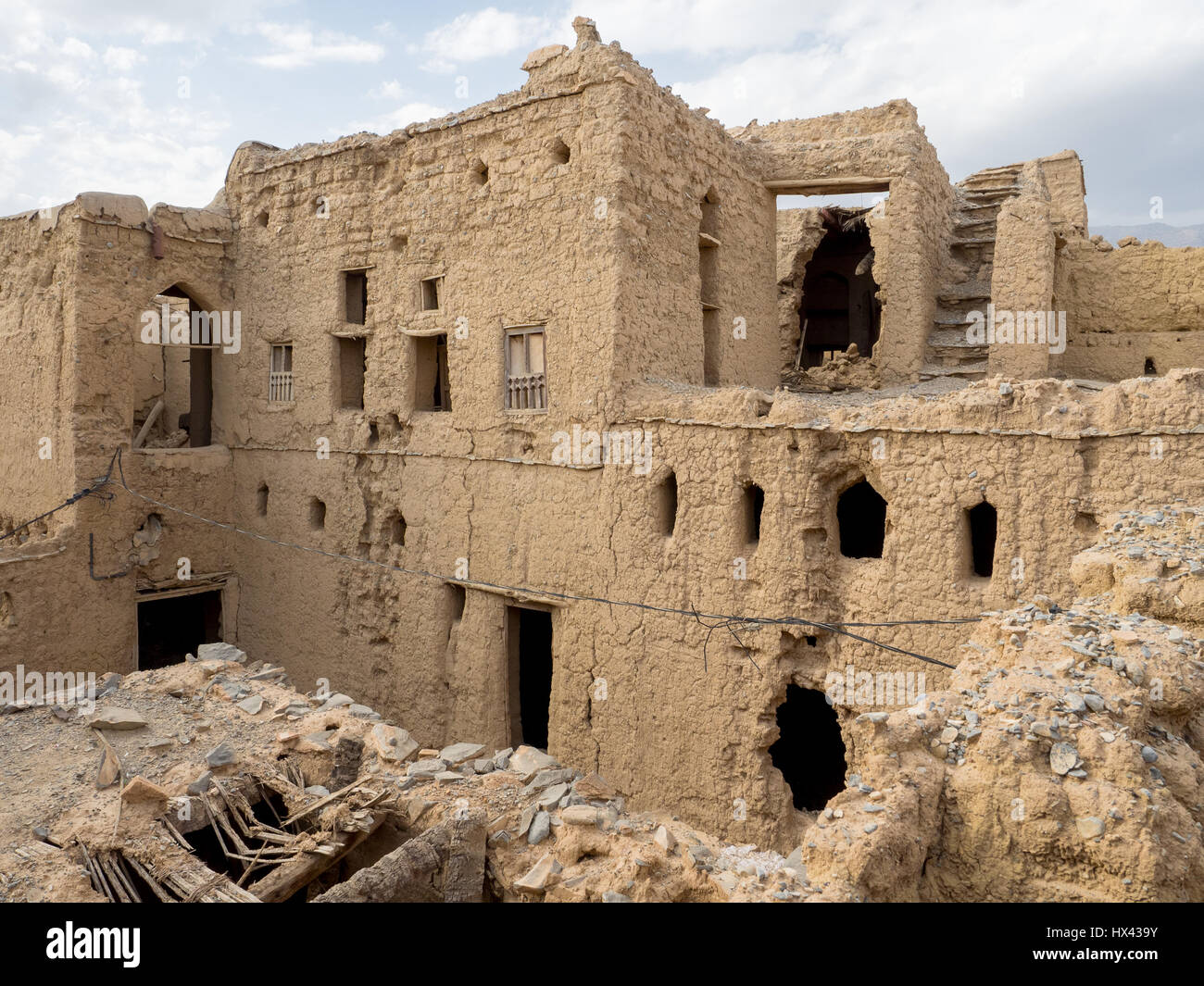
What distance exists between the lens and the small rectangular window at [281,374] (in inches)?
545

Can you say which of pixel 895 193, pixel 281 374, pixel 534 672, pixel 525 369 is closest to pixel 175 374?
pixel 281 374

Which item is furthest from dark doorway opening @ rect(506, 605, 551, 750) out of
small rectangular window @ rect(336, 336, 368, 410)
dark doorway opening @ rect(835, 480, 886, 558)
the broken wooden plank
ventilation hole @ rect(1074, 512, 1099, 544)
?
ventilation hole @ rect(1074, 512, 1099, 544)

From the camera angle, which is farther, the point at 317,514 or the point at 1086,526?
the point at 317,514

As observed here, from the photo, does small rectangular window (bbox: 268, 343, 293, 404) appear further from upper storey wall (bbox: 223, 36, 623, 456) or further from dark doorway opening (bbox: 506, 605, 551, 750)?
dark doorway opening (bbox: 506, 605, 551, 750)

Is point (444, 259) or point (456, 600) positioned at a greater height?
point (444, 259)

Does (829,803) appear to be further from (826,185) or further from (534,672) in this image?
(826,185)

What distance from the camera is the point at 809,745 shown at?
12023 mm

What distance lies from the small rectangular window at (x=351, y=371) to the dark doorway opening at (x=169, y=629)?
500 cm

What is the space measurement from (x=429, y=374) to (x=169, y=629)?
25.7 feet

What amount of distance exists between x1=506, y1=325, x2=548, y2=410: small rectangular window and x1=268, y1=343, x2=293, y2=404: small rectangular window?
454 cm

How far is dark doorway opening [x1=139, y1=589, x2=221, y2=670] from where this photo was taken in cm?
1591

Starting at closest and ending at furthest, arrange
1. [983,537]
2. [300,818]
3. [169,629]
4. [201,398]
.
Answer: [300,818]
[983,537]
[201,398]
[169,629]

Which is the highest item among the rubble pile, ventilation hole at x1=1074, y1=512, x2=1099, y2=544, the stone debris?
ventilation hole at x1=1074, y1=512, x2=1099, y2=544

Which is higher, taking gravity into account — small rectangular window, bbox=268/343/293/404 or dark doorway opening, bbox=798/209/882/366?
dark doorway opening, bbox=798/209/882/366
